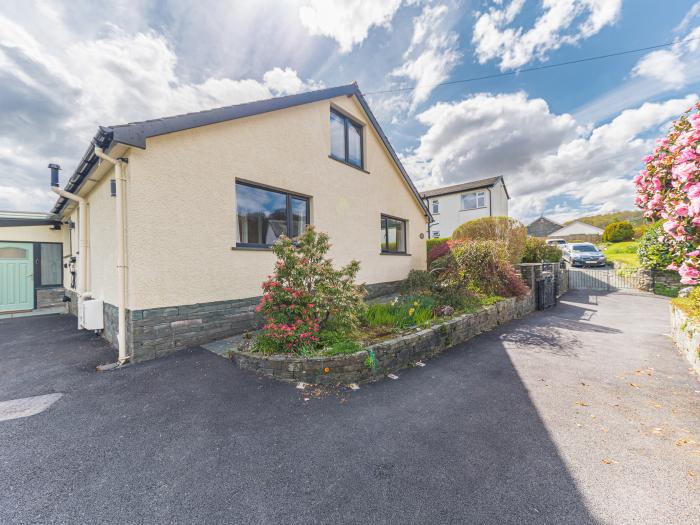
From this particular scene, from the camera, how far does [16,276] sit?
9.32 meters

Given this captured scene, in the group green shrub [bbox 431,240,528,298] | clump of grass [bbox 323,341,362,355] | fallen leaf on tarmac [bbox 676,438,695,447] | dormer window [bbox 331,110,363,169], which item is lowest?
fallen leaf on tarmac [bbox 676,438,695,447]

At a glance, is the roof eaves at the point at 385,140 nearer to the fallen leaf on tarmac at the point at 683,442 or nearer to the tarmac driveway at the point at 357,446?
the tarmac driveway at the point at 357,446

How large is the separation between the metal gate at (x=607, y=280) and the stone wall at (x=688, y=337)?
1005 cm

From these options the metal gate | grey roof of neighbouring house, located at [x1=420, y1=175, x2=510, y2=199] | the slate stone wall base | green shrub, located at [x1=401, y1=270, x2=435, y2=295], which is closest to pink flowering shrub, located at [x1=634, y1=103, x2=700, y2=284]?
green shrub, located at [x1=401, y1=270, x2=435, y2=295]

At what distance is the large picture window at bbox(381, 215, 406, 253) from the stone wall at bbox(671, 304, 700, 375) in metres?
7.40

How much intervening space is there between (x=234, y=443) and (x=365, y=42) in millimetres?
11123

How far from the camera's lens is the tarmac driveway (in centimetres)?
197

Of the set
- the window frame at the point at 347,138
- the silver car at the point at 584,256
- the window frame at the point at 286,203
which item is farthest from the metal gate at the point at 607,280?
the window frame at the point at 286,203

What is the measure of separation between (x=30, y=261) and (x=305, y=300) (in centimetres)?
1206

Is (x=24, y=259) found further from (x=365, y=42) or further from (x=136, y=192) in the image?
(x=365, y=42)

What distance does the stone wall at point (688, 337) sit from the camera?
14.6 feet

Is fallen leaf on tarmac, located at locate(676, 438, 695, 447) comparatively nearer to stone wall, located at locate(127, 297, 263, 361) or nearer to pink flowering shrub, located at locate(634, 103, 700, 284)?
pink flowering shrub, located at locate(634, 103, 700, 284)

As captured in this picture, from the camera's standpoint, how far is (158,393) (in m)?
3.62

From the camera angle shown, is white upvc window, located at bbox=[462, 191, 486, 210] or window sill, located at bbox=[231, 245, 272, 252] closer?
window sill, located at bbox=[231, 245, 272, 252]
